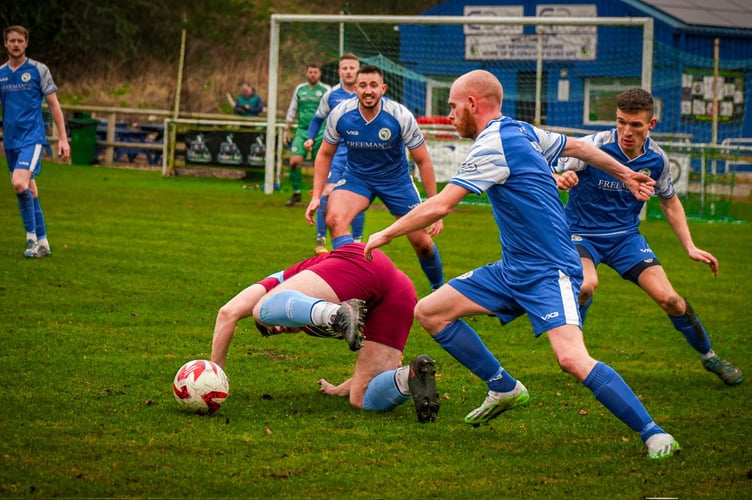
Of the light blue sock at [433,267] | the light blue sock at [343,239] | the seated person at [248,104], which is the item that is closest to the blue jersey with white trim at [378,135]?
the light blue sock at [343,239]

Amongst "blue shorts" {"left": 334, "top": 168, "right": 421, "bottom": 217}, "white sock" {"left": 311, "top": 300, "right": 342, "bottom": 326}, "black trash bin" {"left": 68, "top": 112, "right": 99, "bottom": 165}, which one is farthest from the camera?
"black trash bin" {"left": 68, "top": 112, "right": 99, "bottom": 165}

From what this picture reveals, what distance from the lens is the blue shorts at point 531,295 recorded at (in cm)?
540

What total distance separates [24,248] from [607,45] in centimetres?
2278

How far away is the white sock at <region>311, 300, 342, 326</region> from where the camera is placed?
5633 millimetres

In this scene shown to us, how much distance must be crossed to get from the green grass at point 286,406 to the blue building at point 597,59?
16806 millimetres

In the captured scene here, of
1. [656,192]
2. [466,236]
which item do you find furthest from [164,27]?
[656,192]

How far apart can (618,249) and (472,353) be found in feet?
7.06

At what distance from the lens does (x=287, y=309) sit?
5.80 meters


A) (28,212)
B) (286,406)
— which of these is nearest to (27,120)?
(28,212)

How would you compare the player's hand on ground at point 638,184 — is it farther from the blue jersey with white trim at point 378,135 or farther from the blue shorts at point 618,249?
the blue jersey with white trim at point 378,135

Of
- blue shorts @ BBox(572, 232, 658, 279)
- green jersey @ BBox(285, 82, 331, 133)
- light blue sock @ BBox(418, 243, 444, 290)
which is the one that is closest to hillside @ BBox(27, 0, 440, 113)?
green jersey @ BBox(285, 82, 331, 133)

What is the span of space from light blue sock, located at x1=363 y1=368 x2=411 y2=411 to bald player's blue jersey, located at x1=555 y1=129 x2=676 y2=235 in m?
2.24

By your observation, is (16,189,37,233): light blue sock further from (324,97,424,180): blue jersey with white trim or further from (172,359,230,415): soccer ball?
(172,359,230,415): soccer ball

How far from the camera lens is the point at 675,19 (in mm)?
29484
